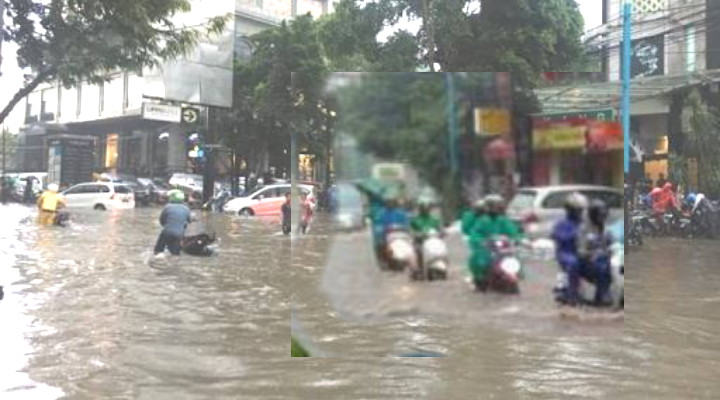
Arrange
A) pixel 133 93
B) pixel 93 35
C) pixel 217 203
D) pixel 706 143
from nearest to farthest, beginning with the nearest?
pixel 93 35
pixel 706 143
pixel 217 203
pixel 133 93

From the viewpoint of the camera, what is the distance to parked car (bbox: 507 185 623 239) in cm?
263

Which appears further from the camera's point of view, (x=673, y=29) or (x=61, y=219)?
(x=673, y=29)

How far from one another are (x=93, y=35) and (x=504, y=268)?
31.0 feet

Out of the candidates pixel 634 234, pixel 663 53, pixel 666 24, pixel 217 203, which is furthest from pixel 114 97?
pixel 634 234

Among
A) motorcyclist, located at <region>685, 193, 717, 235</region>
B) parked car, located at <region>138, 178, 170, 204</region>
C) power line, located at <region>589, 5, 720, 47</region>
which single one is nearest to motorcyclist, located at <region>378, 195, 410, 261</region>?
motorcyclist, located at <region>685, 193, 717, 235</region>

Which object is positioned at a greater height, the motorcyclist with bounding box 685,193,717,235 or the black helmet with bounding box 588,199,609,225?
the black helmet with bounding box 588,199,609,225

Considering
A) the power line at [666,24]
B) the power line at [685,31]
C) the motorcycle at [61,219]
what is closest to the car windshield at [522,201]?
the power line at [666,24]

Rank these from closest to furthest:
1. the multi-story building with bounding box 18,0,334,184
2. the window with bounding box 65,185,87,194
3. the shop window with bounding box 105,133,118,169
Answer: the window with bounding box 65,185,87,194
the multi-story building with bounding box 18,0,334,184
the shop window with bounding box 105,133,118,169

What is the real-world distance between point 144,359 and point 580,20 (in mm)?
17515

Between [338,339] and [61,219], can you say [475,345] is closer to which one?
[338,339]

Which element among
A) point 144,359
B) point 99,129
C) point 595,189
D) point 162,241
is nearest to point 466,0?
point 162,241

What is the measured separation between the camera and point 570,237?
2652 millimetres

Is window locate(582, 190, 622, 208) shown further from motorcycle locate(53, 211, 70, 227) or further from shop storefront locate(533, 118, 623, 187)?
motorcycle locate(53, 211, 70, 227)

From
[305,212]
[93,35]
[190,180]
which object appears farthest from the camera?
[190,180]
